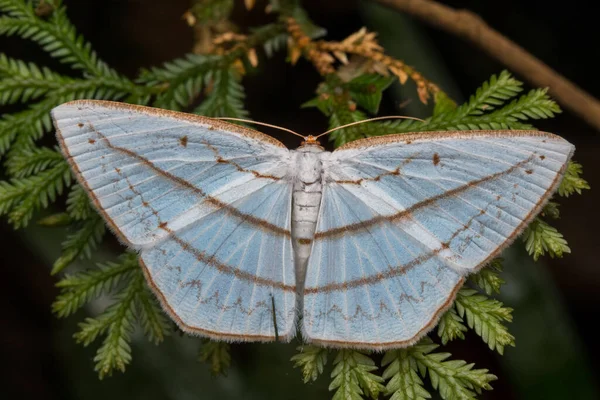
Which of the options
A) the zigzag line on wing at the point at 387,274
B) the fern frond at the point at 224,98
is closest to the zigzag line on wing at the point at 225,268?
the zigzag line on wing at the point at 387,274

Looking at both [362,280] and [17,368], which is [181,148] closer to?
[362,280]

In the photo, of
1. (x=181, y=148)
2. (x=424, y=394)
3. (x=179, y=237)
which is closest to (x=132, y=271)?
(x=179, y=237)

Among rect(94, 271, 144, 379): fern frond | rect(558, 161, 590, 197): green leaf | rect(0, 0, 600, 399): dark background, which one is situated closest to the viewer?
rect(558, 161, 590, 197): green leaf

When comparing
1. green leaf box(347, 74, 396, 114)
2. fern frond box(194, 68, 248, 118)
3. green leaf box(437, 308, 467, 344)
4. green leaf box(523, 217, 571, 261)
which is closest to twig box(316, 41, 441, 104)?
green leaf box(347, 74, 396, 114)

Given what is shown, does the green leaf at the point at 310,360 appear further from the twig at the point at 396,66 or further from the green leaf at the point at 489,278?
the twig at the point at 396,66

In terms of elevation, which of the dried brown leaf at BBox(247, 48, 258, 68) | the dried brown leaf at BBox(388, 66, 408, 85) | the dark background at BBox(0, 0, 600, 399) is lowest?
the dark background at BBox(0, 0, 600, 399)

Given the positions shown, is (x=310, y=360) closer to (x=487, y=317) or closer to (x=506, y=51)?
(x=487, y=317)

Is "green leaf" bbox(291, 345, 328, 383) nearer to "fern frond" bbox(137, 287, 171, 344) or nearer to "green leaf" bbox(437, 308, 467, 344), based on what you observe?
"green leaf" bbox(437, 308, 467, 344)
